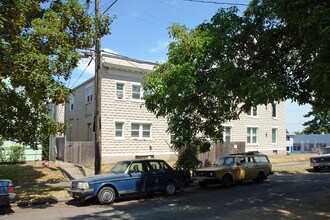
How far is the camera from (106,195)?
43.2 ft

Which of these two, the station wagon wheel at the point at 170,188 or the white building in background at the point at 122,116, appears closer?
the station wagon wheel at the point at 170,188

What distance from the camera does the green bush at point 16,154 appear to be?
24.9 m

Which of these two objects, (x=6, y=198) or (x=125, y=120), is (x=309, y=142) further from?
(x=6, y=198)

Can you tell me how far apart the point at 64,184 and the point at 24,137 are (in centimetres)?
409

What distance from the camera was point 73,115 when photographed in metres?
33.9

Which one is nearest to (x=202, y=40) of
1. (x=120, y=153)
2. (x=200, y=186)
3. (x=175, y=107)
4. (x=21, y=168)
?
(x=175, y=107)

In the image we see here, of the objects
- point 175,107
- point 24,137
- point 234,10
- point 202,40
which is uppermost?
point 234,10

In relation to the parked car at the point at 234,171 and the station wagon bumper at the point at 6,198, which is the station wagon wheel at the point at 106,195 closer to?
the station wagon bumper at the point at 6,198

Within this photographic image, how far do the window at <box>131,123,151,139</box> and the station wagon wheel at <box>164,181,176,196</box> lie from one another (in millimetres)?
13833

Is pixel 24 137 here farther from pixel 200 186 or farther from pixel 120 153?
pixel 120 153

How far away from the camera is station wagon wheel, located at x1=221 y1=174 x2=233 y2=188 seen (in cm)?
1733

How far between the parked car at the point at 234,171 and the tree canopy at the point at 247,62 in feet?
7.64

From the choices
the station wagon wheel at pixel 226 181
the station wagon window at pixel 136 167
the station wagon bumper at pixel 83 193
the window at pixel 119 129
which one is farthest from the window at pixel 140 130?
the station wagon bumper at pixel 83 193

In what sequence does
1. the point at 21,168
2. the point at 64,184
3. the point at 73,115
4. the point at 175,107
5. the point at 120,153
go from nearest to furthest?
the point at 175,107, the point at 64,184, the point at 21,168, the point at 120,153, the point at 73,115
